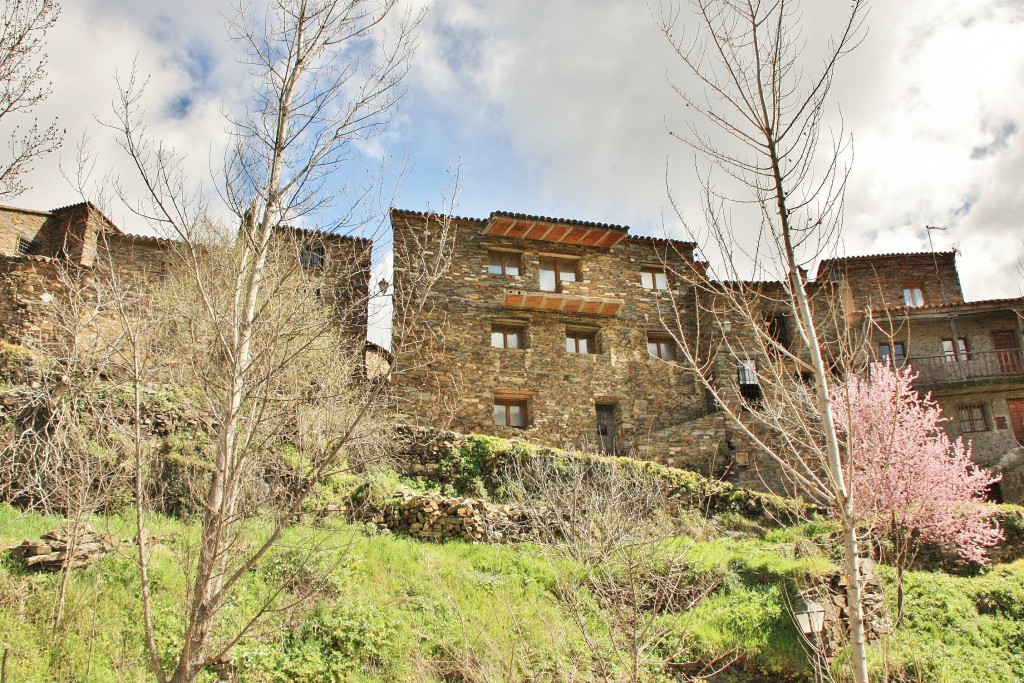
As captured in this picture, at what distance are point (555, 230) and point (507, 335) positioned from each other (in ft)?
12.6

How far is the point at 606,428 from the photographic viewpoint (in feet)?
69.0

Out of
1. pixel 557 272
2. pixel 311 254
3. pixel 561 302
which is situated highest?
pixel 557 272

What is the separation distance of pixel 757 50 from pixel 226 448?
487 cm

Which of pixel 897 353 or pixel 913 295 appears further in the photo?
pixel 913 295

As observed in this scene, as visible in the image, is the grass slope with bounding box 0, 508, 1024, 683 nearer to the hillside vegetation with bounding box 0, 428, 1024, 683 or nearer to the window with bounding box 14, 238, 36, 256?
the hillside vegetation with bounding box 0, 428, 1024, 683

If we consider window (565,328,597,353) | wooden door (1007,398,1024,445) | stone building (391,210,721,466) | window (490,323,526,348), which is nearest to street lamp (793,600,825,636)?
stone building (391,210,721,466)

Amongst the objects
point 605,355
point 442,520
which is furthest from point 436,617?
point 605,355

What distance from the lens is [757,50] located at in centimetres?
456

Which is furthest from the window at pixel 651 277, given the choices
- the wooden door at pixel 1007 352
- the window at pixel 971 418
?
the wooden door at pixel 1007 352

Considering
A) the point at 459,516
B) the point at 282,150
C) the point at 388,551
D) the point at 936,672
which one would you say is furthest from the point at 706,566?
the point at 282,150

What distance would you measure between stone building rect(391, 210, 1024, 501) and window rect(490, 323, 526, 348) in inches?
1.8

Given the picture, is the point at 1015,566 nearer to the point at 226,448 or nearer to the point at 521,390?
the point at 521,390

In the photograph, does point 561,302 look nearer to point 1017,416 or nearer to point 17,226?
point 1017,416

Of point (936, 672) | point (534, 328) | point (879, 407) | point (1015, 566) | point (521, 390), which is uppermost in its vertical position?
point (534, 328)
